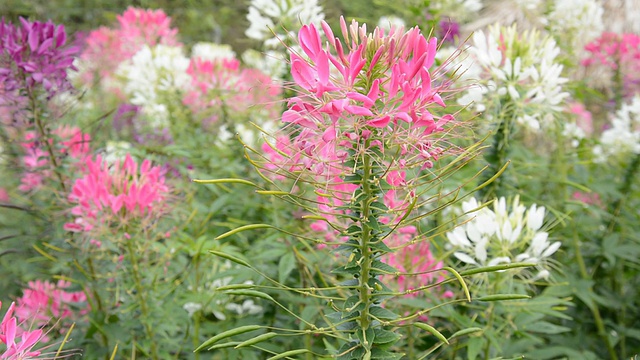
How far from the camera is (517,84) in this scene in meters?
1.67

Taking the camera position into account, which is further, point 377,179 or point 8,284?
point 8,284

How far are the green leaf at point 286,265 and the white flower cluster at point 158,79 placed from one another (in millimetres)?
1238

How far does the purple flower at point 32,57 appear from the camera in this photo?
5.20ft

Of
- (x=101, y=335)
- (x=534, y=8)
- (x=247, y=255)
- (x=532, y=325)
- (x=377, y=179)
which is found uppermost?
(x=534, y=8)

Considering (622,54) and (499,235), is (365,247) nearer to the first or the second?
(499,235)

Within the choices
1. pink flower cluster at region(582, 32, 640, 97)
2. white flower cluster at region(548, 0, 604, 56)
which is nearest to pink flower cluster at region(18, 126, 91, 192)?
white flower cluster at region(548, 0, 604, 56)

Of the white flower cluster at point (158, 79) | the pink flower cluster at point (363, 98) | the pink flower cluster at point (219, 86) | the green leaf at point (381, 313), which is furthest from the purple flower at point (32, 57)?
the green leaf at point (381, 313)

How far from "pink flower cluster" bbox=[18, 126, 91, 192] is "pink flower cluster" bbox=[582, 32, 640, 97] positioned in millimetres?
2253

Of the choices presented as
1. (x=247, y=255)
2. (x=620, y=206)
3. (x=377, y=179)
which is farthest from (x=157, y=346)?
(x=620, y=206)

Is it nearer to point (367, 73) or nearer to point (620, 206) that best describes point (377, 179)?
point (367, 73)

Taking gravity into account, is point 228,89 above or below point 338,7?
below

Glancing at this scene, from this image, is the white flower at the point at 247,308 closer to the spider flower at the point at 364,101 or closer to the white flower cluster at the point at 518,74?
the white flower cluster at the point at 518,74

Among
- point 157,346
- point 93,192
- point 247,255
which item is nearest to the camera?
point 93,192

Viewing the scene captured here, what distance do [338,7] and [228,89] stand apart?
5055 millimetres
